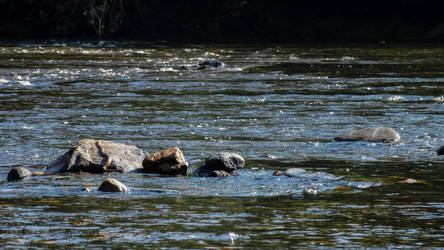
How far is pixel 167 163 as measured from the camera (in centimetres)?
825

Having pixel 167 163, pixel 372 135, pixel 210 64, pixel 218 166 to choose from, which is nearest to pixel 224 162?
pixel 218 166

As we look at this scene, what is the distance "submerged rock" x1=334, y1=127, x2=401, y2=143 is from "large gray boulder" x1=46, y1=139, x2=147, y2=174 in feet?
8.53

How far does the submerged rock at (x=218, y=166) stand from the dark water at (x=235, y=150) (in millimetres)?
131

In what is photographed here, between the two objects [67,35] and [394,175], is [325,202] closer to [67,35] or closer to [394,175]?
[394,175]

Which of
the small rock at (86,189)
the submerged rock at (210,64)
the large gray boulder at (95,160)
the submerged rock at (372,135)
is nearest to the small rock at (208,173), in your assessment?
the large gray boulder at (95,160)

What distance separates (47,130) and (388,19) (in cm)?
2701

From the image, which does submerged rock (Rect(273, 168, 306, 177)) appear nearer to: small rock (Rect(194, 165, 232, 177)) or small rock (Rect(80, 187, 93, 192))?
small rock (Rect(194, 165, 232, 177))

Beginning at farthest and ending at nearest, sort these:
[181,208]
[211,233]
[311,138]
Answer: [311,138]
[181,208]
[211,233]

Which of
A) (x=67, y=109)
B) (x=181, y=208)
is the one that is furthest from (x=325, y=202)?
(x=67, y=109)

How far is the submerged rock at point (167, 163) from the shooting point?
27.0 feet

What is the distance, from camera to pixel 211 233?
19.4 feet

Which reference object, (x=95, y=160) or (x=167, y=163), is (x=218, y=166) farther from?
(x=95, y=160)

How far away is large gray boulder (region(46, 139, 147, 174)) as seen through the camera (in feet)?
27.2

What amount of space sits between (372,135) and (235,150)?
153cm
